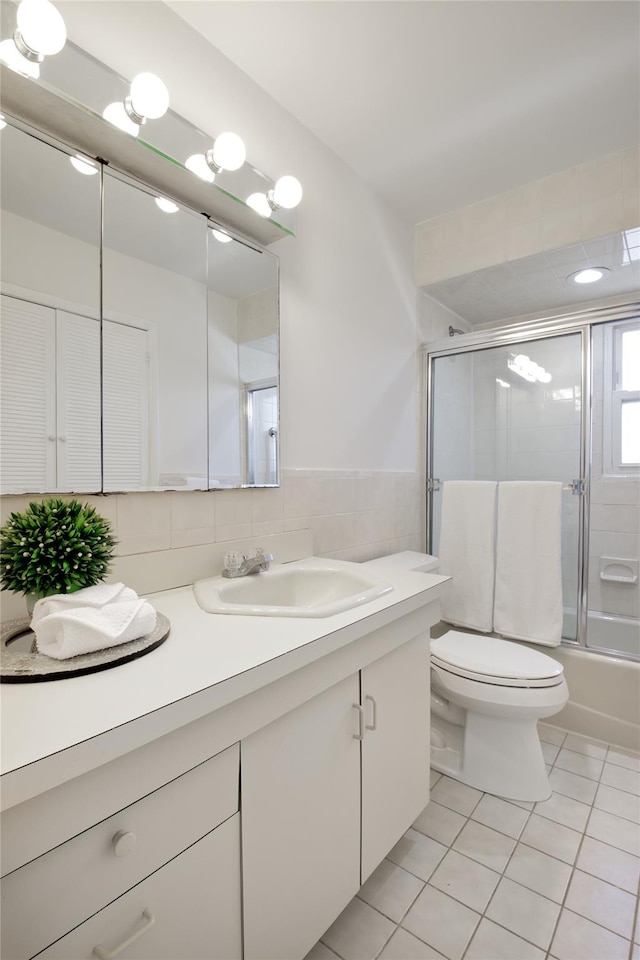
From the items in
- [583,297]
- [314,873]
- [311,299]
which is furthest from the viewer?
[583,297]

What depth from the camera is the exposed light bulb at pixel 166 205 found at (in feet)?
3.96

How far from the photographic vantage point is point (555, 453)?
2111mm

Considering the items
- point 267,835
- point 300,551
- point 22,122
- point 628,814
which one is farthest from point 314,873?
point 22,122

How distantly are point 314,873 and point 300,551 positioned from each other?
2.87ft

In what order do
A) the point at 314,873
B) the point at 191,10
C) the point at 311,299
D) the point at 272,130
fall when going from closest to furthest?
the point at 314,873 < the point at 191,10 < the point at 272,130 < the point at 311,299

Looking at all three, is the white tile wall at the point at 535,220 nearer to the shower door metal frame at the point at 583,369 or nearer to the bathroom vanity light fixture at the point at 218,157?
the shower door metal frame at the point at 583,369

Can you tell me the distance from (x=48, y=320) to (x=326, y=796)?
1171mm

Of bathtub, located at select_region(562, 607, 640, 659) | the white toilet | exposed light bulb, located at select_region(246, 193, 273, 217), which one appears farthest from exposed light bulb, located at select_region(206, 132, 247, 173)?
bathtub, located at select_region(562, 607, 640, 659)

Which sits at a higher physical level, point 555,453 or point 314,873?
point 555,453

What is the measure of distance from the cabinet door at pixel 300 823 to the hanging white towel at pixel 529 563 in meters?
1.25

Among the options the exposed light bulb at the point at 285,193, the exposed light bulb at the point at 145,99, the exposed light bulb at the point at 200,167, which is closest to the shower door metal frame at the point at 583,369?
the exposed light bulb at the point at 285,193

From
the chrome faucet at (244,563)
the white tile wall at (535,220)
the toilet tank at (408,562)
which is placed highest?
the white tile wall at (535,220)

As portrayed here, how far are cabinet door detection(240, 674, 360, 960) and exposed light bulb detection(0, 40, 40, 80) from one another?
1338mm

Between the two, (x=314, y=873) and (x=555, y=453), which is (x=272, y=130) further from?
(x=314, y=873)
